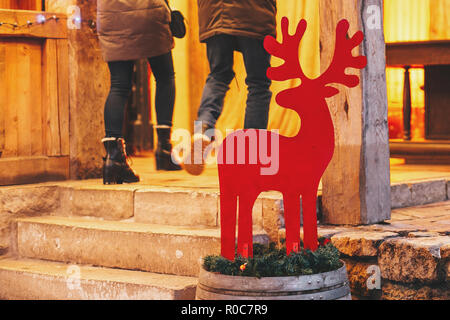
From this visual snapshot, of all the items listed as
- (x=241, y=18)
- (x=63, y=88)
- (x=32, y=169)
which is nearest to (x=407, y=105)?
(x=241, y=18)

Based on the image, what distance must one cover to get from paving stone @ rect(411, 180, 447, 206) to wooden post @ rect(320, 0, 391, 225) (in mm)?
614

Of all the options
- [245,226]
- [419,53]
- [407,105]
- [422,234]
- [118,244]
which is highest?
[419,53]

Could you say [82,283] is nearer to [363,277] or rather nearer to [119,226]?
[119,226]

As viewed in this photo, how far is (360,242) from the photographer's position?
9.38 feet

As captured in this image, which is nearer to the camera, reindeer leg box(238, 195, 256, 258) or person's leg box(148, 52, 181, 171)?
reindeer leg box(238, 195, 256, 258)

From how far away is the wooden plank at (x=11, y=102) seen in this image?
417cm

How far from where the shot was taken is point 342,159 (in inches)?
124

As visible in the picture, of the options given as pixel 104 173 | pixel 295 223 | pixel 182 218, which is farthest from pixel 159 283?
pixel 104 173

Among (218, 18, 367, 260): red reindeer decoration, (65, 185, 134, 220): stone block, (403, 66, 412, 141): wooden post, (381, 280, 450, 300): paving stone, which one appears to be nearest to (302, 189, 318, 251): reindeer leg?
(218, 18, 367, 260): red reindeer decoration

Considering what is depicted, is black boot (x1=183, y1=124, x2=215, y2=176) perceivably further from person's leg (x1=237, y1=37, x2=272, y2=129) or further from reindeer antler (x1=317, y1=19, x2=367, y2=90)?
reindeer antler (x1=317, y1=19, x2=367, y2=90)

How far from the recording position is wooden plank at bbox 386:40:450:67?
15.8 ft

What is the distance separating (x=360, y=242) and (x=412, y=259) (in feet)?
Answer: 0.78

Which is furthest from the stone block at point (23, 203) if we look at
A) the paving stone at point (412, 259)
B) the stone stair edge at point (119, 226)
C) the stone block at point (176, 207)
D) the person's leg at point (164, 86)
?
the paving stone at point (412, 259)

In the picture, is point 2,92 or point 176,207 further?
point 2,92
